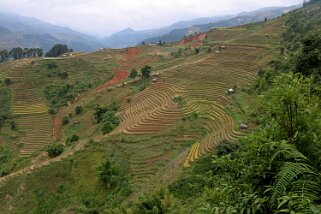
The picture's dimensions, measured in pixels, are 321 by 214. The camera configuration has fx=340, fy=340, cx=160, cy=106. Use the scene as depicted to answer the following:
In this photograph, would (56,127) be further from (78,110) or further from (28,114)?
(28,114)

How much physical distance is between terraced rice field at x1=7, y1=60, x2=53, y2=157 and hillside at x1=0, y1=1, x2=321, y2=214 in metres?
0.14

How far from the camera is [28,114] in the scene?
42.0 m

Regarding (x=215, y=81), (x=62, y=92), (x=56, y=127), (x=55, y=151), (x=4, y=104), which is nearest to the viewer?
(x=55, y=151)

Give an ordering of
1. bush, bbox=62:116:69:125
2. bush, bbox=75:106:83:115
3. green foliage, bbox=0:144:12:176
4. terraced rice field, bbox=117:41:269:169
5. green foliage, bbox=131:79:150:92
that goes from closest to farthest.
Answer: terraced rice field, bbox=117:41:269:169
green foliage, bbox=0:144:12:176
green foliage, bbox=131:79:150:92
bush, bbox=62:116:69:125
bush, bbox=75:106:83:115

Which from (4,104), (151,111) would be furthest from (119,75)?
(151,111)

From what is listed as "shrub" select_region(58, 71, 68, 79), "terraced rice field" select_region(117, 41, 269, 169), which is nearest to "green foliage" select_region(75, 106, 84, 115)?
"terraced rice field" select_region(117, 41, 269, 169)

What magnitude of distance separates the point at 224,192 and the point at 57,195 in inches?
713

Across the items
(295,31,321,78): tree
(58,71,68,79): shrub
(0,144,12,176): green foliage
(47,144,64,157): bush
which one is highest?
(295,31,321,78): tree

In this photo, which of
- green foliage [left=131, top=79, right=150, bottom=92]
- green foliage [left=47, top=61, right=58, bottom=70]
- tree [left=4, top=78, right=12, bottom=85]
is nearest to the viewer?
green foliage [left=131, top=79, right=150, bottom=92]

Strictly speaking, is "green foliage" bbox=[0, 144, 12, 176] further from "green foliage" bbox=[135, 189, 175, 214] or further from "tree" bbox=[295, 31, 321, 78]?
"tree" bbox=[295, 31, 321, 78]

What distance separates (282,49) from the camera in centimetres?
3519

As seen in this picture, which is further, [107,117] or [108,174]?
[107,117]

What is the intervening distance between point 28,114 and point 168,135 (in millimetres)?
25269

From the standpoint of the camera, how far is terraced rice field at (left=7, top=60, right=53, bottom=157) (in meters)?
35.0
